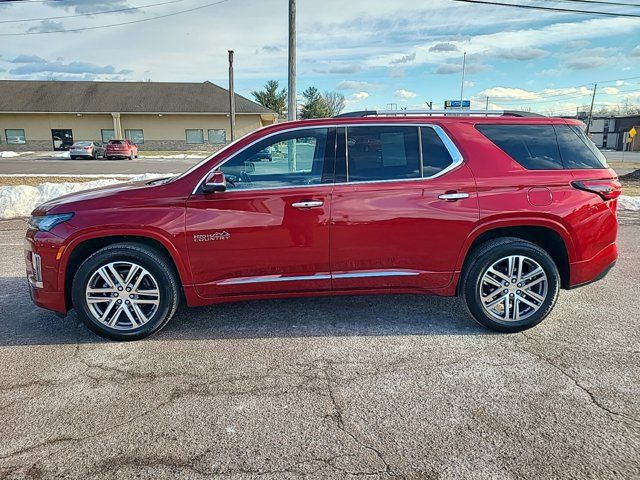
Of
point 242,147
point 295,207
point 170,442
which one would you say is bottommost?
point 170,442

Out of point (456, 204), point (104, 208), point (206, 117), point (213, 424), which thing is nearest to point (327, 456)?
point (213, 424)

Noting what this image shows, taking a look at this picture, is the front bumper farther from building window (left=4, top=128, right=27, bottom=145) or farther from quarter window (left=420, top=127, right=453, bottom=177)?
building window (left=4, top=128, right=27, bottom=145)

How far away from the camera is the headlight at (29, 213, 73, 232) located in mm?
3632

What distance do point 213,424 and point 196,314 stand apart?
1811 mm

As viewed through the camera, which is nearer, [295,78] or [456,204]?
[456,204]

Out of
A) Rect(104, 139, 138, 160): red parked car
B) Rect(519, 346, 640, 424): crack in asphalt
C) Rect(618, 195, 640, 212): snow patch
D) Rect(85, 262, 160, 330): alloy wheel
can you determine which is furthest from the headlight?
Rect(104, 139, 138, 160): red parked car

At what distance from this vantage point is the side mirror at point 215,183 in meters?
3.58

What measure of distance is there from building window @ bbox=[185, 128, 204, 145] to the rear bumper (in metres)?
41.5

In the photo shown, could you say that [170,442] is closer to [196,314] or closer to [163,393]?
[163,393]

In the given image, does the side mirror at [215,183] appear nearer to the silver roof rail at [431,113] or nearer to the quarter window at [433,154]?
the silver roof rail at [431,113]

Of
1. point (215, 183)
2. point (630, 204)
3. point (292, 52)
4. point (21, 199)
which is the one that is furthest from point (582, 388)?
point (292, 52)

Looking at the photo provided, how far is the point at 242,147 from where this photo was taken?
12.4 feet

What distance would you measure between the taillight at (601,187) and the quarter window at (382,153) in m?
1.45

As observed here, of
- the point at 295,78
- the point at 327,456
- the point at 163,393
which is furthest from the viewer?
the point at 295,78
